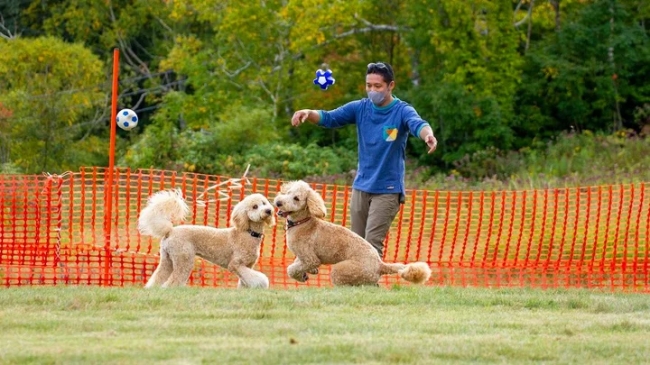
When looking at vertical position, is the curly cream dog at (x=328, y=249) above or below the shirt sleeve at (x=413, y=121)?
below

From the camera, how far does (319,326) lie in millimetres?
8828

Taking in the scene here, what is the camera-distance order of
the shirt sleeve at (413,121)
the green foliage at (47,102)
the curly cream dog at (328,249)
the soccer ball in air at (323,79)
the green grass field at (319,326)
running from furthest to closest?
1. the green foliage at (47,102)
2. the soccer ball in air at (323,79)
3. the curly cream dog at (328,249)
4. the shirt sleeve at (413,121)
5. the green grass field at (319,326)

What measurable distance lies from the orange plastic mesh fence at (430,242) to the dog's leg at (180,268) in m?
1.73

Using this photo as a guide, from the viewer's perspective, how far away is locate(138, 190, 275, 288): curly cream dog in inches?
447

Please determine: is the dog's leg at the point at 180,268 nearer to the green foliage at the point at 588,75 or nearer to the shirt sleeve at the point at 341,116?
the shirt sleeve at the point at 341,116

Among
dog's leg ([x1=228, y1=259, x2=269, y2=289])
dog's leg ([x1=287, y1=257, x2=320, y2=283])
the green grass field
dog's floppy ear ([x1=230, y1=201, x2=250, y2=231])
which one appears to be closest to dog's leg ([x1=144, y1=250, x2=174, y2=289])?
dog's leg ([x1=228, y1=259, x2=269, y2=289])

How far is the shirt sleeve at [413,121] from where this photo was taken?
1099cm

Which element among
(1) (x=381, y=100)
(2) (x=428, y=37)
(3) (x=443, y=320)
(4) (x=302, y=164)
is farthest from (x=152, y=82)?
(3) (x=443, y=320)

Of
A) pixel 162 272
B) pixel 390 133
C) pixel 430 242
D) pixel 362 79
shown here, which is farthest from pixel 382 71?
pixel 362 79

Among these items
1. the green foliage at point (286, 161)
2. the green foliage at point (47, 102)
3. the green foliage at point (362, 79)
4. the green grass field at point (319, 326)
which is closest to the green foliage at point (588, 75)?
the green foliage at point (362, 79)

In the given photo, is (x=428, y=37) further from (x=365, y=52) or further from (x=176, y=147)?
Result: (x=176, y=147)

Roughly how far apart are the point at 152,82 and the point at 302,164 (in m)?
13.6

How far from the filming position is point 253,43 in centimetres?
3166

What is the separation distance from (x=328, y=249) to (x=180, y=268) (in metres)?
1.28
